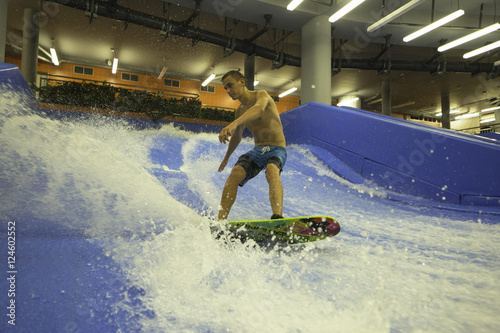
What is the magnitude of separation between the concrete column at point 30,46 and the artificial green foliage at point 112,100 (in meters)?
3.20

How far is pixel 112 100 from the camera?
826 centimetres

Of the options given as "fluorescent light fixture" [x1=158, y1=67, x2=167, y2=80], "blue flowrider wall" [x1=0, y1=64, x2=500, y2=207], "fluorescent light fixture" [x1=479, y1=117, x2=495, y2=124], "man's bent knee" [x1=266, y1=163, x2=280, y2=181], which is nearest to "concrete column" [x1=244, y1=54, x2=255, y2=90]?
"fluorescent light fixture" [x1=158, y1=67, x2=167, y2=80]

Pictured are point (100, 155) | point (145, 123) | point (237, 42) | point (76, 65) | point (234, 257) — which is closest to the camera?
point (234, 257)

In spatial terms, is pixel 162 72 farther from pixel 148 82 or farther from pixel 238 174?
pixel 238 174

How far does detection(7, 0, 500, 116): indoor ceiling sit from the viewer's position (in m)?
9.06

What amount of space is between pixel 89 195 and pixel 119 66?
53.3ft

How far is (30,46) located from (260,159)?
38.6ft

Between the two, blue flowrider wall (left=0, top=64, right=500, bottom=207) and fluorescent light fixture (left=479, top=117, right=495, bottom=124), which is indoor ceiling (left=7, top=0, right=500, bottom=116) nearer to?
fluorescent light fixture (left=479, top=117, right=495, bottom=124)

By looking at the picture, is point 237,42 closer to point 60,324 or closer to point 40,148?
point 40,148

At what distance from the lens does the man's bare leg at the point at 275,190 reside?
2.11 m

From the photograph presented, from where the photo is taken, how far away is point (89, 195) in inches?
78.0

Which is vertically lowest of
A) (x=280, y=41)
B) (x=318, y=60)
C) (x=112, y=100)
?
(x=112, y=100)

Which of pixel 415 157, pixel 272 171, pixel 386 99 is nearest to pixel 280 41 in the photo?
pixel 386 99

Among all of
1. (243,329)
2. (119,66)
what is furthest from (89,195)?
(119,66)
